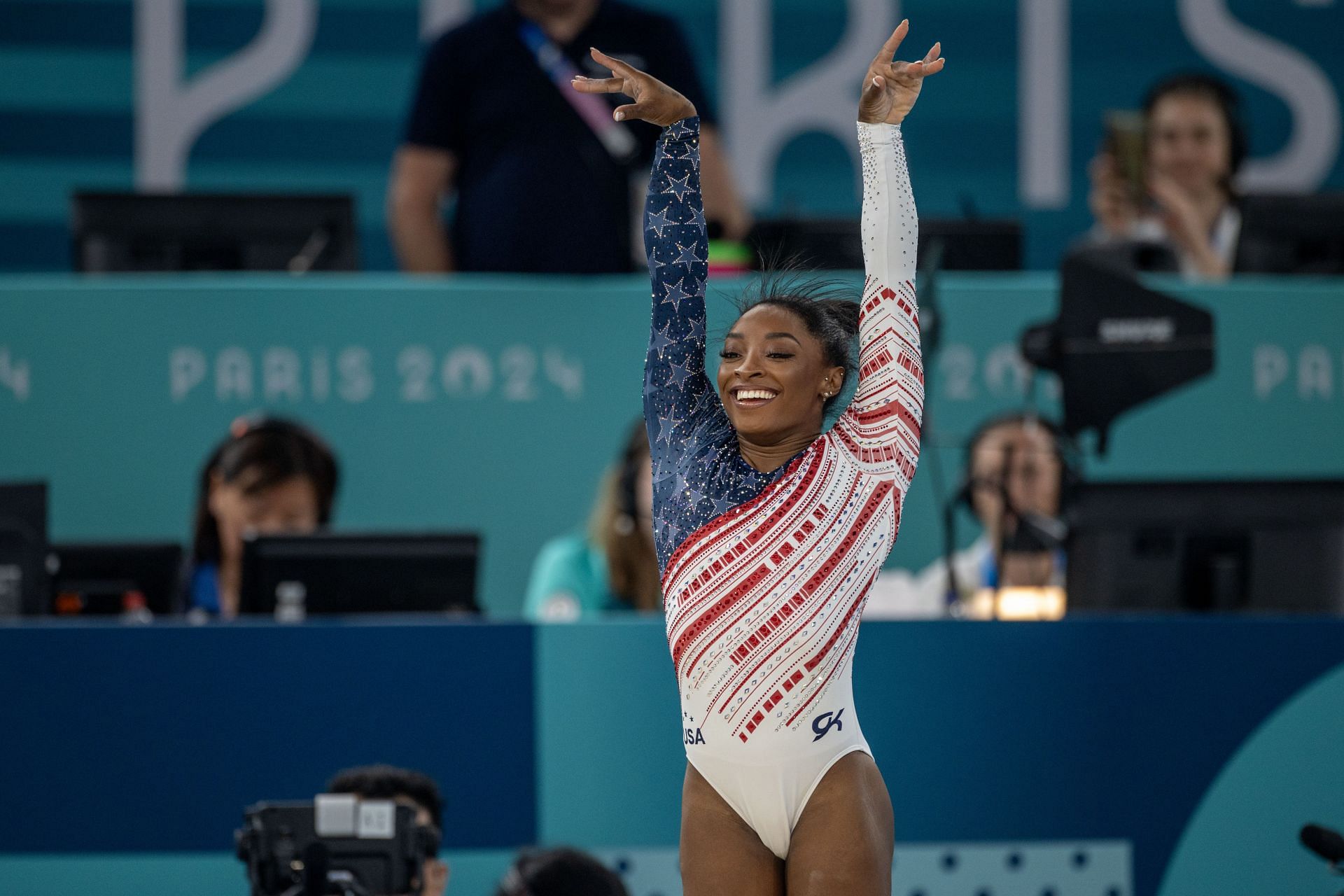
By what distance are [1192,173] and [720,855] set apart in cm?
397

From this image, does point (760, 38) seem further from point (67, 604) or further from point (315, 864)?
point (315, 864)

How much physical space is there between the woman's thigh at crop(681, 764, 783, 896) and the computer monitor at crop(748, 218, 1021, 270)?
2.82 meters

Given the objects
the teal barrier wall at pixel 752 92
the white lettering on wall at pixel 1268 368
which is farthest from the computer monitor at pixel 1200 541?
the teal barrier wall at pixel 752 92

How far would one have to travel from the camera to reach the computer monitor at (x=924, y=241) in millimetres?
5574

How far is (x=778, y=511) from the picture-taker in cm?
285

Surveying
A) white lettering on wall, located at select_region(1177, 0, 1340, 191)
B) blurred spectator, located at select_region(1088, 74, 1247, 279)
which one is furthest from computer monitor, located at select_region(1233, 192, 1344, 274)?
white lettering on wall, located at select_region(1177, 0, 1340, 191)

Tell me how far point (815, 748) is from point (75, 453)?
3.37 metres

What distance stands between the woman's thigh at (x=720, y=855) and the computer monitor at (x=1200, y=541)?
1744 mm

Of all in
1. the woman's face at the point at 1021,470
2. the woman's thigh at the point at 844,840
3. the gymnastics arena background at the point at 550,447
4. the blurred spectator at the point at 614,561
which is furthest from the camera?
the woman's face at the point at 1021,470

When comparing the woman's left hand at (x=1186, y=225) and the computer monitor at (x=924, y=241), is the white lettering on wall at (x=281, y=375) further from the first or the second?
the woman's left hand at (x=1186, y=225)

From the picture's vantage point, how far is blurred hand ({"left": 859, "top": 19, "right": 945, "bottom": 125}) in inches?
115

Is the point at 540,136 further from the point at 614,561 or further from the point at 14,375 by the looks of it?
the point at 14,375

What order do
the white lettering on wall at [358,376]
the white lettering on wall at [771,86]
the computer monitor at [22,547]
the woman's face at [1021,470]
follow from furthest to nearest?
the white lettering on wall at [771,86], the white lettering on wall at [358,376], the woman's face at [1021,470], the computer monitor at [22,547]

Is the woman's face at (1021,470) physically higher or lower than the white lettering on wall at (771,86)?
lower
